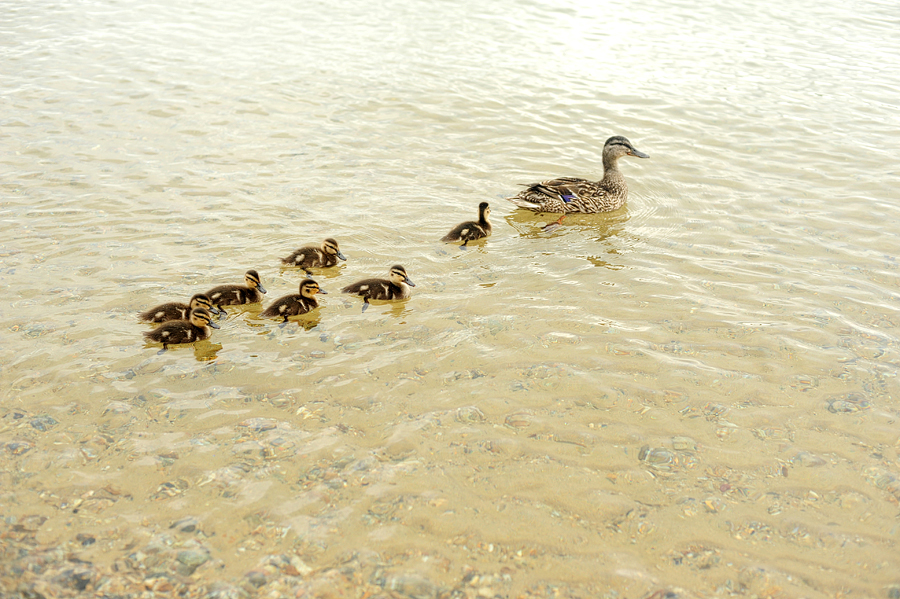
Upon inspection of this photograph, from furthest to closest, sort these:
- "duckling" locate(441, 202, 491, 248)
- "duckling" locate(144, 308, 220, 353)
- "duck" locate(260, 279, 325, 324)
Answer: "duckling" locate(441, 202, 491, 248)
"duck" locate(260, 279, 325, 324)
"duckling" locate(144, 308, 220, 353)

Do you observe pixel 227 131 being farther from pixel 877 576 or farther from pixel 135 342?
pixel 877 576

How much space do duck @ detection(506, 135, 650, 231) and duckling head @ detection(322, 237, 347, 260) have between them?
327 cm

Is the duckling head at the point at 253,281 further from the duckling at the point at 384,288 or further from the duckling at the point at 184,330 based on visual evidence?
the duckling at the point at 384,288

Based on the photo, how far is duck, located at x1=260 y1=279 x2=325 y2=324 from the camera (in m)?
7.60

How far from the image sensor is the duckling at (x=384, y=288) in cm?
795

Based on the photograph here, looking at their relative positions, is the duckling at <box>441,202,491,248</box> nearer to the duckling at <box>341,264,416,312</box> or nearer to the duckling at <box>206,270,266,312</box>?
the duckling at <box>341,264,416,312</box>

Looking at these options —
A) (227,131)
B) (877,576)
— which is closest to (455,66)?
(227,131)

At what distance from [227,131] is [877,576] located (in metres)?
12.2

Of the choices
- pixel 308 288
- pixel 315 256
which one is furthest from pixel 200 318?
pixel 315 256

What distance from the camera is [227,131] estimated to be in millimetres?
12914

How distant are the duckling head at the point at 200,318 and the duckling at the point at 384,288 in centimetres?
171

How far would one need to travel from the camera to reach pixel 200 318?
278 inches

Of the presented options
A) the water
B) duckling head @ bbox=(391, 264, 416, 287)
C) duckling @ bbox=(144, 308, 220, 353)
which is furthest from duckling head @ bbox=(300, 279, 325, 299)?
duckling @ bbox=(144, 308, 220, 353)

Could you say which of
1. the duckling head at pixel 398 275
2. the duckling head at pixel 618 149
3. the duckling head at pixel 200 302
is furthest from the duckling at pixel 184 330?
the duckling head at pixel 618 149
